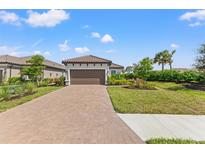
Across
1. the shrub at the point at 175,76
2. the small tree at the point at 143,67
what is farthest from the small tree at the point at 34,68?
the shrub at the point at 175,76

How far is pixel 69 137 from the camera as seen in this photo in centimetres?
521

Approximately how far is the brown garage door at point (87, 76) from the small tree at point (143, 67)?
446 centimetres

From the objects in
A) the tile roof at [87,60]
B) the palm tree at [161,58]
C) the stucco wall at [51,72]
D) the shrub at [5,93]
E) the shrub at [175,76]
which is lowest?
the shrub at [5,93]

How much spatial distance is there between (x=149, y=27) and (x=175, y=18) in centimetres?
223

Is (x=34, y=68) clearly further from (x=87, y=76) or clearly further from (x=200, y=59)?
(x=200, y=59)

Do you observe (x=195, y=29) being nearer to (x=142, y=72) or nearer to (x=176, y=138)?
(x=176, y=138)

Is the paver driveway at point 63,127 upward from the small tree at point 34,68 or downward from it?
downward

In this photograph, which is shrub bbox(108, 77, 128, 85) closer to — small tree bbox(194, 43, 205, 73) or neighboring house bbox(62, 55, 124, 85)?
neighboring house bbox(62, 55, 124, 85)

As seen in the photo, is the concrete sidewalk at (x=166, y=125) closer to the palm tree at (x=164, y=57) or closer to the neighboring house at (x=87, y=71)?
the neighboring house at (x=87, y=71)

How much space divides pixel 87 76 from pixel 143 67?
7115mm

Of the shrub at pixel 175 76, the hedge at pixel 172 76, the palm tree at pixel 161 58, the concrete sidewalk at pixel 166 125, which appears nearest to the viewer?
the concrete sidewalk at pixel 166 125

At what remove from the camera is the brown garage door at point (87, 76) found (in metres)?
24.5

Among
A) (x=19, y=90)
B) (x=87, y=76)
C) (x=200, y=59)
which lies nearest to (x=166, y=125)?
(x=19, y=90)
